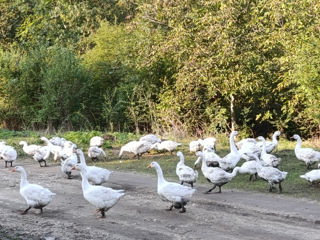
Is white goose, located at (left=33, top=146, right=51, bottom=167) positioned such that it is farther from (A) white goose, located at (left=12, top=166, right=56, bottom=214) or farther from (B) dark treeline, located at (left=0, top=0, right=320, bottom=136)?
(B) dark treeline, located at (left=0, top=0, right=320, bottom=136)

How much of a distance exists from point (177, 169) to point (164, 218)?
265 centimetres

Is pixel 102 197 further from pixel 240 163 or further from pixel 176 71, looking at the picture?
pixel 176 71

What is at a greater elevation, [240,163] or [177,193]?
[240,163]

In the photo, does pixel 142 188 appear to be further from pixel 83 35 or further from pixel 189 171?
pixel 83 35

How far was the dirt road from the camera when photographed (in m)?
9.27

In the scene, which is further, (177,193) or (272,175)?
(272,175)

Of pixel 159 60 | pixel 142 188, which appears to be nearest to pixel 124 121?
pixel 159 60

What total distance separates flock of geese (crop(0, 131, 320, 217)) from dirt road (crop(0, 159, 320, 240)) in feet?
1.18

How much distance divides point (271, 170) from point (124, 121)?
16048 millimetres

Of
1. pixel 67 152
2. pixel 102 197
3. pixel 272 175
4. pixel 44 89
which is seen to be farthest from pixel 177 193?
pixel 44 89

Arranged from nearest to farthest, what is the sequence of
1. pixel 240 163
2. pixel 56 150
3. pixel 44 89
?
pixel 240 163, pixel 56 150, pixel 44 89

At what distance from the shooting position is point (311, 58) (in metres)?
18.8

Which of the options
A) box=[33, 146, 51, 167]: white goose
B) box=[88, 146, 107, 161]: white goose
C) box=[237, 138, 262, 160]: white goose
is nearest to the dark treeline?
box=[237, 138, 262, 160]: white goose

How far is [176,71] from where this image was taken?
25812 millimetres
